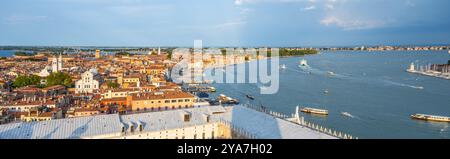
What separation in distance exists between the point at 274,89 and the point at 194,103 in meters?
5.77

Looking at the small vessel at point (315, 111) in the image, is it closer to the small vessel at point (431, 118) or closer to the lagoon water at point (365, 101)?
the lagoon water at point (365, 101)

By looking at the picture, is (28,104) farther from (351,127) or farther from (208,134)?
(351,127)

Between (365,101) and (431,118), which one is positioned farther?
(365,101)

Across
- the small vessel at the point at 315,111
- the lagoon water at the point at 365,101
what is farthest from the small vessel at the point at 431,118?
the small vessel at the point at 315,111

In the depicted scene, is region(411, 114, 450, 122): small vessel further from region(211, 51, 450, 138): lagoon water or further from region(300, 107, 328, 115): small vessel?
region(300, 107, 328, 115): small vessel

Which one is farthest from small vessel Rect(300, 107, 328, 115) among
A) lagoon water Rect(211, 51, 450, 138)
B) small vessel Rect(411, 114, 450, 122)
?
small vessel Rect(411, 114, 450, 122)

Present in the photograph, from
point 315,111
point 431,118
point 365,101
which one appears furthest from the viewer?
point 365,101

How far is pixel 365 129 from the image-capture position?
301 inches

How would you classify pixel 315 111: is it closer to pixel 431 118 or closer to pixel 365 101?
pixel 365 101

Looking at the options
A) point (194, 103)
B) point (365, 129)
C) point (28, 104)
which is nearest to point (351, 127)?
point (365, 129)

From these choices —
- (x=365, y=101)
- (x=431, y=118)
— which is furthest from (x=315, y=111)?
(x=431, y=118)

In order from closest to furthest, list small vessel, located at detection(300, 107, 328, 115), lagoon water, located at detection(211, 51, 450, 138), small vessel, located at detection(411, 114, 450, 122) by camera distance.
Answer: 1. lagoon water, located at detection(211, 51, 450, 138)
2. small vessel, located at detection(411, 114, 450, 122)
3. small vessel, located at detection(300, 107, 328, 115)
